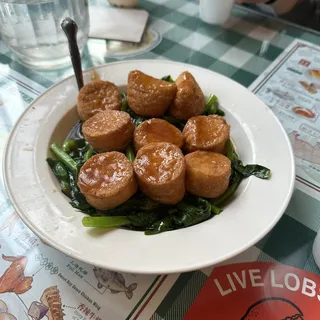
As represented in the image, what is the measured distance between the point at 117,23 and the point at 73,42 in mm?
733

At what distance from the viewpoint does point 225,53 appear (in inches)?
58.7

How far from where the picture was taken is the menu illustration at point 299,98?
3.47ft

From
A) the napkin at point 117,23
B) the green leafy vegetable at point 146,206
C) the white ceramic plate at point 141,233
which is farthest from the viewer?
the napkin at point 117,23

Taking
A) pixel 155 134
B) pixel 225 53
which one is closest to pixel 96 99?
pixel 155 134

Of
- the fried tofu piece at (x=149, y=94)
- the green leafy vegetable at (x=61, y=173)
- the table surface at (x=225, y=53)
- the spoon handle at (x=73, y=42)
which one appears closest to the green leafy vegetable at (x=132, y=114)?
the fried tofu piece at (x=149, y=94)

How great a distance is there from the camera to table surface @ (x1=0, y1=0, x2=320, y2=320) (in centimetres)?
86

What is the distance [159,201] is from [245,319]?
312mm

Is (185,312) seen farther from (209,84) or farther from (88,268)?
(209,84)

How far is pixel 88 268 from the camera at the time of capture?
30.5 inches

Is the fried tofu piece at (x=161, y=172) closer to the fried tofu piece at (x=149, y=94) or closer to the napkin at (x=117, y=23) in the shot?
the fried tofu piece at (x=149, y=94)

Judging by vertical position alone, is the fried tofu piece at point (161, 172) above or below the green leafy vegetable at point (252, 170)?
above

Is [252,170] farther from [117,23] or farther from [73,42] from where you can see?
[117,23]

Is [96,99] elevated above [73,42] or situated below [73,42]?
below

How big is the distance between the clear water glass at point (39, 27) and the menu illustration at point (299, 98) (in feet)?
2.49
